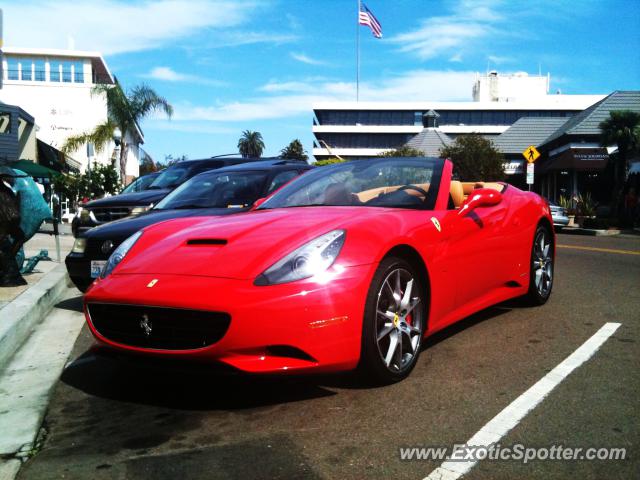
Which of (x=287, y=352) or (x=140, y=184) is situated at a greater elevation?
(x=140, y=184)

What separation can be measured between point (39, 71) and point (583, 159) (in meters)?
50.5

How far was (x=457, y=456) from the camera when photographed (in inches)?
112

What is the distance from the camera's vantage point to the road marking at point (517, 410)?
2715mm

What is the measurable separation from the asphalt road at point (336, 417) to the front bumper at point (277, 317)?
6.4 inches

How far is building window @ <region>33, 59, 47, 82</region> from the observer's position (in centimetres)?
6469

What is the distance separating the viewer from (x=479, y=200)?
15.5 ft

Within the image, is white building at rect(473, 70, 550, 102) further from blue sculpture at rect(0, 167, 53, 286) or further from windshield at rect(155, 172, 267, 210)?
blue sculpture at rect(0, 167, 53, 286)

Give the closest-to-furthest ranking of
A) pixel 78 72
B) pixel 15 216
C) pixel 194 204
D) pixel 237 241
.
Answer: pixel 237 241 → pixel 15 216 → pixel 194 204 → pixel 78 72

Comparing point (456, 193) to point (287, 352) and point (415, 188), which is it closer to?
point (415, 188)

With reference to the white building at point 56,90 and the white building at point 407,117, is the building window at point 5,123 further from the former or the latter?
the white building at point 407,117

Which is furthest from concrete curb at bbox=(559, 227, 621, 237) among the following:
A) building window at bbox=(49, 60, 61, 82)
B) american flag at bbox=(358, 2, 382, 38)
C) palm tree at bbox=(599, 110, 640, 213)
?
building window at bbox=(49, 60, 61, 82)

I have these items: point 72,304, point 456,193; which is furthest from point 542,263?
point 72,304

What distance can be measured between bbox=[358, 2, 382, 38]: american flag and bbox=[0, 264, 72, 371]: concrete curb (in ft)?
170

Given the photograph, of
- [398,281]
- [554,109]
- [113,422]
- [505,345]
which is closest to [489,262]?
[505,345]
